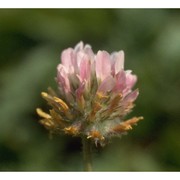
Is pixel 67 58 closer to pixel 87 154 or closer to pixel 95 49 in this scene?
pixel 87 154

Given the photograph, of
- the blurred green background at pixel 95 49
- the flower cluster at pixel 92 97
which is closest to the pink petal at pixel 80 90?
the flower cluster at pixel 92 97

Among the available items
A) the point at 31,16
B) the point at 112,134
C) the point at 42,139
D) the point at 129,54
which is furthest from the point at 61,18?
the point at 112,134

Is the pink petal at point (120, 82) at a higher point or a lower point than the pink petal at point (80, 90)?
higher

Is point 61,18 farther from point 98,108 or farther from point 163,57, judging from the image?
point 98,108

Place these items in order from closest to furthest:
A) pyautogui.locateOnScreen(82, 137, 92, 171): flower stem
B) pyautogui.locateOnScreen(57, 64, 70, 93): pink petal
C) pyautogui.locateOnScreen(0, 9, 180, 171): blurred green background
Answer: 1. pyautogui.locateOnScreen(82, 137, 92, 171): flower stem
2. pyautogui.locateOnScreen(57, 64, 70, 93): pink petal
3. pyautogui.locateOnScreen(0, 9, 180, 171): blurred green background

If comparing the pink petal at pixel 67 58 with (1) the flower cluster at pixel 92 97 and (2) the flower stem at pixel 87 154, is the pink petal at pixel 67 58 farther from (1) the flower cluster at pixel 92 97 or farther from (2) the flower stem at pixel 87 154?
(2) the flower stem at pixel 87 154

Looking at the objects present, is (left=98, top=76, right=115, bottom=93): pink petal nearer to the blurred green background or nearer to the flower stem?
the flower stem

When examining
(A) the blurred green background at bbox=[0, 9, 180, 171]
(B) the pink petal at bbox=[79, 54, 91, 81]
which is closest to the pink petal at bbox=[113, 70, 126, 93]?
(B) the pink petal at bbox=[79, 54, 91, 81]
